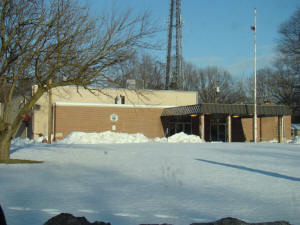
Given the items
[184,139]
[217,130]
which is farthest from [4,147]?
[217,130]

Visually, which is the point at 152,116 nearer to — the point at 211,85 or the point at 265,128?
the point at 265,128

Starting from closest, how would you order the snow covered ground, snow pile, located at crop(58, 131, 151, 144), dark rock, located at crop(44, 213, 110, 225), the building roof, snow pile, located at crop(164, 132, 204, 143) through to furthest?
dark rock, located at crop(44, 213, 110, 225), the snow covered ground, snow pile, located at crop(58, 131, 151, 144), snow pile, located at crop(164, 132, 204, 143), the building roof

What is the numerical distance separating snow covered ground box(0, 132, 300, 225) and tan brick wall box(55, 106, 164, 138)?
20807 millimetres

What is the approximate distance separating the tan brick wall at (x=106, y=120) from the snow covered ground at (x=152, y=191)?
20807 mm

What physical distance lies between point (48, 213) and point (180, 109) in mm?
29552

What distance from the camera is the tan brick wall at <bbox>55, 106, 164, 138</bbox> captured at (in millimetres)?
34031

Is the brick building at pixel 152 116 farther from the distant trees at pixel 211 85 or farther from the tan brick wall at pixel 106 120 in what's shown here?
the distant trees at pixel 211 85

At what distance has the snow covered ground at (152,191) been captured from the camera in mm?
6270

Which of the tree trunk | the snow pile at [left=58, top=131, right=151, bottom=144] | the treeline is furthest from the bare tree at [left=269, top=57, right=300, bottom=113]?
the tree trunk

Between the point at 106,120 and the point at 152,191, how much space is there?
27803mm

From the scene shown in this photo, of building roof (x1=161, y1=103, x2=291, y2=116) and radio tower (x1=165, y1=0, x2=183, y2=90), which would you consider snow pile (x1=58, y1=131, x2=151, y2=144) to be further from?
radio tower (x1=165, y1=0, x2=183, y2=90)

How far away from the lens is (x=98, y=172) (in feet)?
37.5

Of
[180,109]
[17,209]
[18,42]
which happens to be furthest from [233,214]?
[180,109]

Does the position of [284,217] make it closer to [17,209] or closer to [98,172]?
[17,209]
